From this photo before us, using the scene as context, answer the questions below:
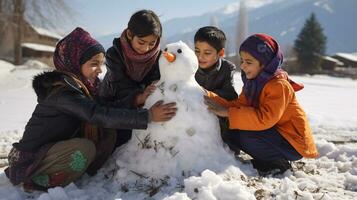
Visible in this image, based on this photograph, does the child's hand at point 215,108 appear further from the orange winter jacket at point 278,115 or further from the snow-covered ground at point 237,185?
the snow-covered ground at point 237,185

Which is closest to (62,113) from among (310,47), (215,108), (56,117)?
(56,117)

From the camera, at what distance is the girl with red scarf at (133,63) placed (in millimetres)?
2926

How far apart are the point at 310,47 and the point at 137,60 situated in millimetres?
30934

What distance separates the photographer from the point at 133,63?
3.14 metres

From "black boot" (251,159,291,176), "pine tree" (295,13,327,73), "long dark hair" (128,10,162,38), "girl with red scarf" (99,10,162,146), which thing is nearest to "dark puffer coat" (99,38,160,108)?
"girl with red scarf" (99,10,162,146)

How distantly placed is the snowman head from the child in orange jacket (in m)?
0.24

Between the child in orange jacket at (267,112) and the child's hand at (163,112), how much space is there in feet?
0.89

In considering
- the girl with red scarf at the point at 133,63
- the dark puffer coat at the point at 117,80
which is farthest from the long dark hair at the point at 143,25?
the dark puffer coat at the point at 117,80

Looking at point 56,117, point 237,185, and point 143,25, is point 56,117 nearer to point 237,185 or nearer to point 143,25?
point 143,25

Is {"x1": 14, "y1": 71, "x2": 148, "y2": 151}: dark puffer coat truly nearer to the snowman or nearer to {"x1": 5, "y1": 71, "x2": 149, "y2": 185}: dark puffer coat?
{"x1": 5, "y1": 71, "x2": 149, "y2": 185}: dark puffer coat

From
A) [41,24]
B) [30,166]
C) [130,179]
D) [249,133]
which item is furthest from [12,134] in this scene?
[41,24]

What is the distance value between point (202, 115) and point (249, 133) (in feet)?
1.63

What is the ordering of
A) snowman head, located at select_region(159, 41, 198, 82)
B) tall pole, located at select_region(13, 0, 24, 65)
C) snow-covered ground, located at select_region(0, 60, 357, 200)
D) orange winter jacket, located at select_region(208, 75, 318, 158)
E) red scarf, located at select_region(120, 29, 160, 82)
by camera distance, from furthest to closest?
tall pole, located at select_region(13, 0, 24, 65), red scarf, located at select_region(120, 29, 160, 82), orange winter jacket, located at select_region(208, 75, 318, 158), snowman head, located at select_region(159, 41, 198, 82), snow-covered ground, located at select_region(0, 60, 357, 200)

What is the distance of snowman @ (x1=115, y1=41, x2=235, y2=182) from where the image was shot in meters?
2.51
